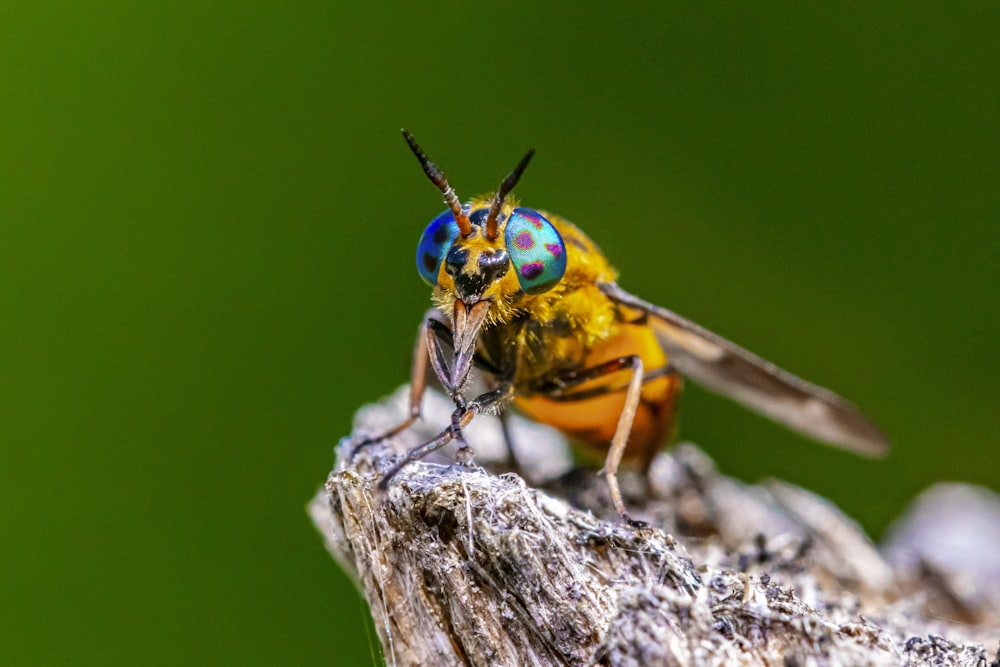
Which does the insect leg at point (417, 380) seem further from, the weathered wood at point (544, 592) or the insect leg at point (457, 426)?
the weathered wood at point (544, 592)

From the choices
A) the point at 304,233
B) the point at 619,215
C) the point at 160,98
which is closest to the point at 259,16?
the point at 160,98

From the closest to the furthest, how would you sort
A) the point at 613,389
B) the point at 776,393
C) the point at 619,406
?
the point at 613,389 → the point at 619,406 → the point at 776,393

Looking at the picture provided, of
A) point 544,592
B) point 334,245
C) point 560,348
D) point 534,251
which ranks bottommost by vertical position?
point 544,592

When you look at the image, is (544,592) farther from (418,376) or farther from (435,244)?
(418,376)

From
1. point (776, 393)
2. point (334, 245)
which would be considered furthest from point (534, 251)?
point (334, 245)

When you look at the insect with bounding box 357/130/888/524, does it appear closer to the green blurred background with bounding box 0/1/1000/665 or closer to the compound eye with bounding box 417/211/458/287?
the compound eye with bounding box 417/211/458/287

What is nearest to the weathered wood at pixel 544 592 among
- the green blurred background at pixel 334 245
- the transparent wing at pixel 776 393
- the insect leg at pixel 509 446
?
the insect leg at pixel 509 446
